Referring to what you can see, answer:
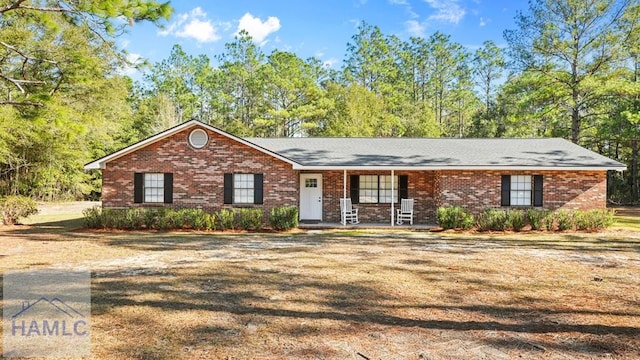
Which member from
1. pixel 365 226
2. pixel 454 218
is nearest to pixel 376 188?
pixel 365 226

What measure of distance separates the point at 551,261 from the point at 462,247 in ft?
8.29

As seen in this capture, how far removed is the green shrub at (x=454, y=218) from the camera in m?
15.5

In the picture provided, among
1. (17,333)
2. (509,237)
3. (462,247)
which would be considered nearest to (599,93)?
(509,237)

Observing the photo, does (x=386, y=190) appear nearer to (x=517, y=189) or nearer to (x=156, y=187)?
(x=517, y=189)

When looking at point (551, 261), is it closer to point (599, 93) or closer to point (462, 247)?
point (462, 247)

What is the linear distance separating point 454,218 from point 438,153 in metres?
3.74

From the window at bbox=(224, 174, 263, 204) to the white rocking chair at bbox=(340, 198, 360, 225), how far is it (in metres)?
3.37

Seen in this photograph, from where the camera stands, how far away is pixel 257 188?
54.0 feet

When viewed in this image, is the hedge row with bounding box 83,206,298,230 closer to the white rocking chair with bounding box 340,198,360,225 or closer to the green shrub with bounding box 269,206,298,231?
the green shrub with bounding box 269,206,298,231

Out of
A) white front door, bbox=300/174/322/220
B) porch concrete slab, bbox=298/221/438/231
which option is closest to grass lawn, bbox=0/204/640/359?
porch concrete slab, bbox=298/221/438/231

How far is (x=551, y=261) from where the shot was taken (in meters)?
9.60

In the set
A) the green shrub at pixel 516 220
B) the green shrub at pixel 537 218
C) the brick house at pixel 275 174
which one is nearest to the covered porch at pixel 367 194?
the brick house at pixel 275 174

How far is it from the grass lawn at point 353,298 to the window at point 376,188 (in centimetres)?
593

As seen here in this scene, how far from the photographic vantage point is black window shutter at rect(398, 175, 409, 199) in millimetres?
17906
